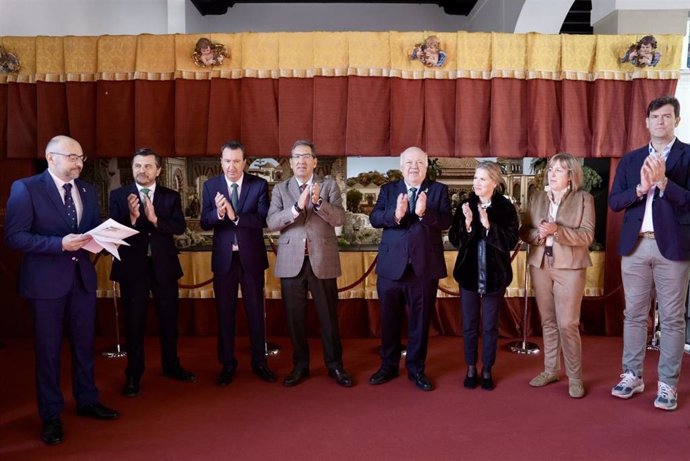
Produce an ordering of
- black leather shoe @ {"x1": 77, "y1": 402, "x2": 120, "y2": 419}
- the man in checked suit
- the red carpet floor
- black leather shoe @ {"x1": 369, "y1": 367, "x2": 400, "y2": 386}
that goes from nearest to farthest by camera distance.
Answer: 1. the red carpet floor
2. black leather shoe @ {"x1": 77, "y1": 402, "x2": 120, "y2": 419}
3. the man in checked suit
4. black leather shoe @ {"x1": 369, "y1": 367, "x2": 400, "y2": 386}

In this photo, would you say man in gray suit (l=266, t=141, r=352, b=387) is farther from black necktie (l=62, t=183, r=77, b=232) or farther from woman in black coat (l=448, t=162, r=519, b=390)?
black necktie (l=62, t=183, r=77, b=232)

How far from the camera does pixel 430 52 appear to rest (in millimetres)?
5523

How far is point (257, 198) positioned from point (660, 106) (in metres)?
2.77

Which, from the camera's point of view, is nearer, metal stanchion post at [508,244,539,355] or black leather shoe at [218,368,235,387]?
black leather shoe at [218,368,235,387]

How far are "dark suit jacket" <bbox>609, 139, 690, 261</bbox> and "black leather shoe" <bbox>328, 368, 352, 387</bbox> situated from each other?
83.0 inches

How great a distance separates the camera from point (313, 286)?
433 cm

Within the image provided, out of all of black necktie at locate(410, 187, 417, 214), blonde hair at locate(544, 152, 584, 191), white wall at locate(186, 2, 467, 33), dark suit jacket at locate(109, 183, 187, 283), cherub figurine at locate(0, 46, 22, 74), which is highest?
white wall at locate(186, 2, 467, 33)

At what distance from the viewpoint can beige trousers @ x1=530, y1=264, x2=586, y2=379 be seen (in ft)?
13.4

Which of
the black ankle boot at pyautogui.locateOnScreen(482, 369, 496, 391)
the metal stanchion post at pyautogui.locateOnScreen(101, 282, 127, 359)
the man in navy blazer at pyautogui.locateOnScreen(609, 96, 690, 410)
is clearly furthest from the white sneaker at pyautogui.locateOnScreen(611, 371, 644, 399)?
the metal stanchion post at pyautogui.locateOnScreen(101, 282, 127, 359)

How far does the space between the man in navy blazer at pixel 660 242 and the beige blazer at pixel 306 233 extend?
195cm

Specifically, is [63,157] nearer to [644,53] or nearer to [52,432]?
[52,432]

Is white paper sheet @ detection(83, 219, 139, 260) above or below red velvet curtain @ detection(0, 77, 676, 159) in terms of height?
below

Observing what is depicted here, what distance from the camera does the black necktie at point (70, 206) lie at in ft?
11.8

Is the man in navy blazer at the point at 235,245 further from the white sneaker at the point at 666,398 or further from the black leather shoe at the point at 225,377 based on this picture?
the white sneaker at the point at 666,398
